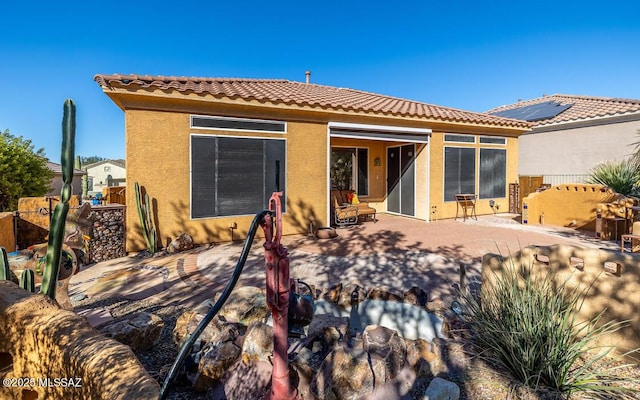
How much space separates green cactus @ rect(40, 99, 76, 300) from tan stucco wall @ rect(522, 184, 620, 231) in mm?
12923

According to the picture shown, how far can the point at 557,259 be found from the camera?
3.29 metres

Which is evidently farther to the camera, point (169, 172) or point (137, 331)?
point (169, 172)

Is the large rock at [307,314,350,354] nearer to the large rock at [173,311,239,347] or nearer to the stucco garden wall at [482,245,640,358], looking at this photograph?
the large rock at [173,311,239,347]

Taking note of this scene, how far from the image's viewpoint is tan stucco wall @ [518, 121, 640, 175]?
14547 millimetres

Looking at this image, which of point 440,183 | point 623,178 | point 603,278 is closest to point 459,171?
point 440,183

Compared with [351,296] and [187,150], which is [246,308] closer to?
[351,296]

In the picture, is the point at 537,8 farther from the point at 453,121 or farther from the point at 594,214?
the point at 594,214

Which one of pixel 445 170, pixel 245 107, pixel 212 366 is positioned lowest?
pixel 212 366

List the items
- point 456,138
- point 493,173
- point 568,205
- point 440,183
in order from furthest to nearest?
point 493,173
point 456,138
point 440,183
point 568,205

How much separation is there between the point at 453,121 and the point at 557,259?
9.38 metres

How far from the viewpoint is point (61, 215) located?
278cm

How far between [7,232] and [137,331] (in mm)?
7696

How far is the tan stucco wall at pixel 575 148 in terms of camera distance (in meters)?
14.5

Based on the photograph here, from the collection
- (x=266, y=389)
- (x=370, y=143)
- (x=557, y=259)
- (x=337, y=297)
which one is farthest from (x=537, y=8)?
(x=266, y=389)
